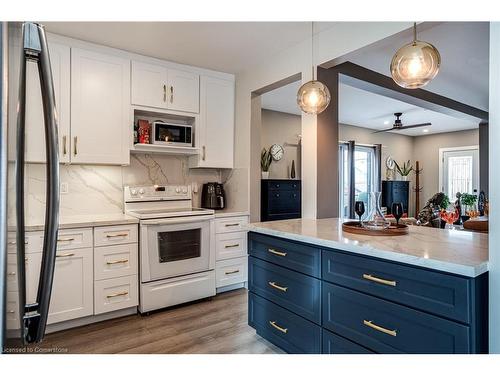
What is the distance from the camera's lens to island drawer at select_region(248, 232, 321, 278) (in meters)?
1.77

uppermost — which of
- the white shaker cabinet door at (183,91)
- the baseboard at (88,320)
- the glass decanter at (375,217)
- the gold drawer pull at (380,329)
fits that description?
the white shaker cabinet door at (183,91)

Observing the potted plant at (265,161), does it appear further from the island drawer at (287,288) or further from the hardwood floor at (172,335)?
the island drawer at (287,288)

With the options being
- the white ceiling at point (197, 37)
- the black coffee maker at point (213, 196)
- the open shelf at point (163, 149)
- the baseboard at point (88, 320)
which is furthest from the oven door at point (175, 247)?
the white ceiling at point (197, 37)

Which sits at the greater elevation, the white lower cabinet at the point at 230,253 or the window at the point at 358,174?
the window at the point at 358,174

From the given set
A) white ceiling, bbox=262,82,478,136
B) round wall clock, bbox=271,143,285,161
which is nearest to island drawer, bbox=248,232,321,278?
white ceiling, bbox=262,82,478,136

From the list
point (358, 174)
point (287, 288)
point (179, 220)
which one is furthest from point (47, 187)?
point (358, 174)

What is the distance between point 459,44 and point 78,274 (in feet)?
12.4

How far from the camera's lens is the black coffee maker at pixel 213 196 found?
140 inches

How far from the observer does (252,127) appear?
11.3 ft

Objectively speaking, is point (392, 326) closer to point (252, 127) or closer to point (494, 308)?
point (494, 308)

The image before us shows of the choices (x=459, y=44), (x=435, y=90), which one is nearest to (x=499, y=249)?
(x=459, y=44)

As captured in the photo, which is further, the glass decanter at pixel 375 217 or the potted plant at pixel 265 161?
the potted plant at pixel 265 161

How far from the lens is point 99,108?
2812 millimetres

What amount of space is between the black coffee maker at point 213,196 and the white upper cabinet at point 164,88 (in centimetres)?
86
